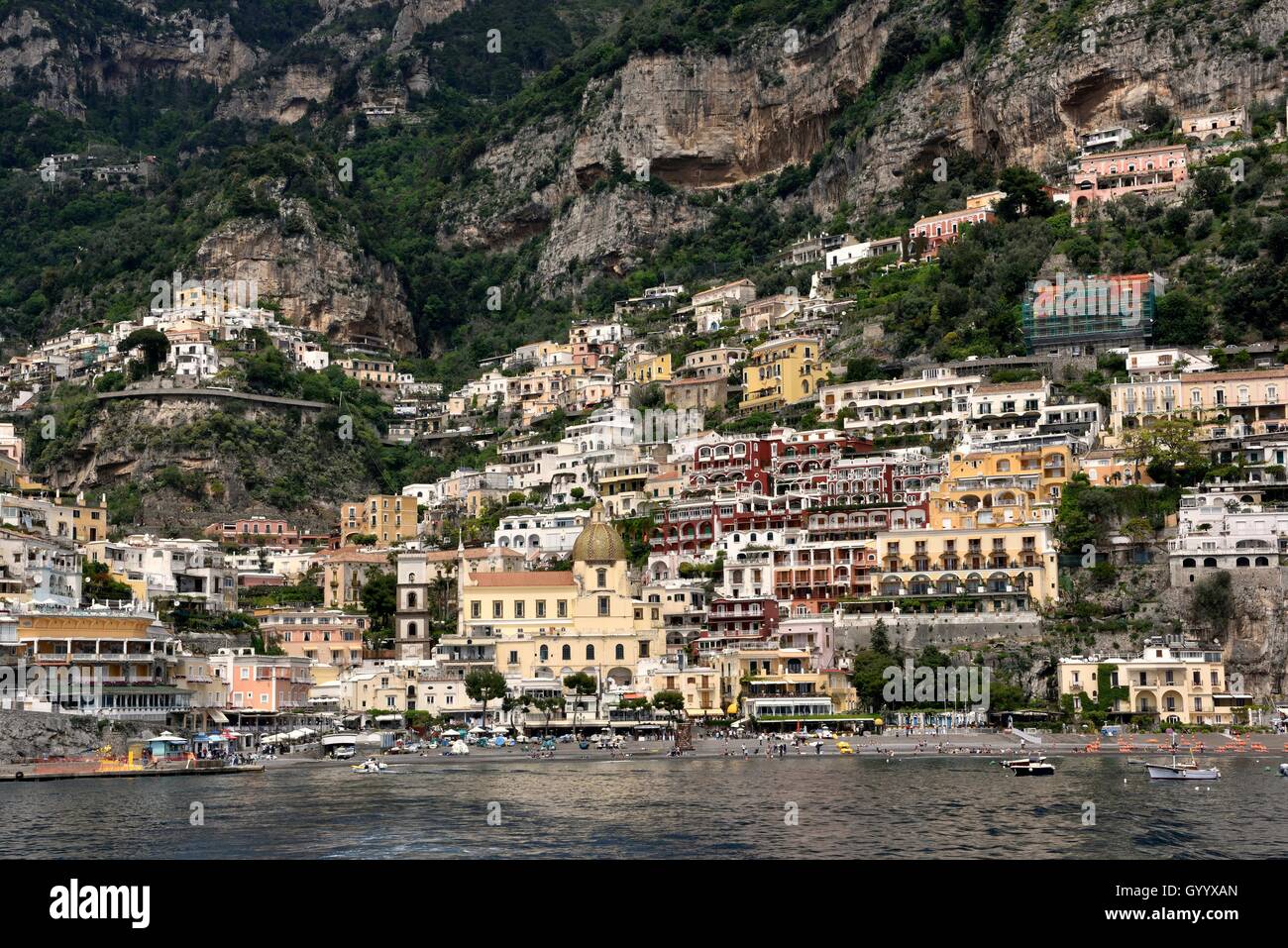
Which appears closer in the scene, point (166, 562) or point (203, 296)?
point (166, 562)

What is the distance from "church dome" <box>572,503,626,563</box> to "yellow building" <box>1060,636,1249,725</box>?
25.7 meters

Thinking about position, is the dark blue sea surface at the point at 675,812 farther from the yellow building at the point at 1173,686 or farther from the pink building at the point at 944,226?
the pink building at the point at 944,226

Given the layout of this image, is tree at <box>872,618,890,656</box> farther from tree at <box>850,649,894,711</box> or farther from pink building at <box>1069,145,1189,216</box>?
pink building at <box>1069,145,1189,216</box>

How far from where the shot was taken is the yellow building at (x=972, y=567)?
84.1 m

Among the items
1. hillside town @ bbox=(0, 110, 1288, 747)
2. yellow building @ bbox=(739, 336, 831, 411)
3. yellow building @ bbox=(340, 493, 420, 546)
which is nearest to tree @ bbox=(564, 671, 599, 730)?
hillside town @ bbox=(0, 110, 1288, 747)

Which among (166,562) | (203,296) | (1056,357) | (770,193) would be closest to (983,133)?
(770,193)

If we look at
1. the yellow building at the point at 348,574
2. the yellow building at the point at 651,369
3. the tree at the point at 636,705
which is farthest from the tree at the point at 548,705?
the yellow building at the point at 651,369

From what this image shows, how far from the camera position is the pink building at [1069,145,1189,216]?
393 ft

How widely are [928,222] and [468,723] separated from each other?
198 ft

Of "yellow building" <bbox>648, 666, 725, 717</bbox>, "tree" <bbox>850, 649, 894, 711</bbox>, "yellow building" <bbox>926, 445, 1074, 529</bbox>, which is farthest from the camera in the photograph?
"yellow building" <bbox>926, 445, 1074, 529</bbox>

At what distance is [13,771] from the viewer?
65.2m
